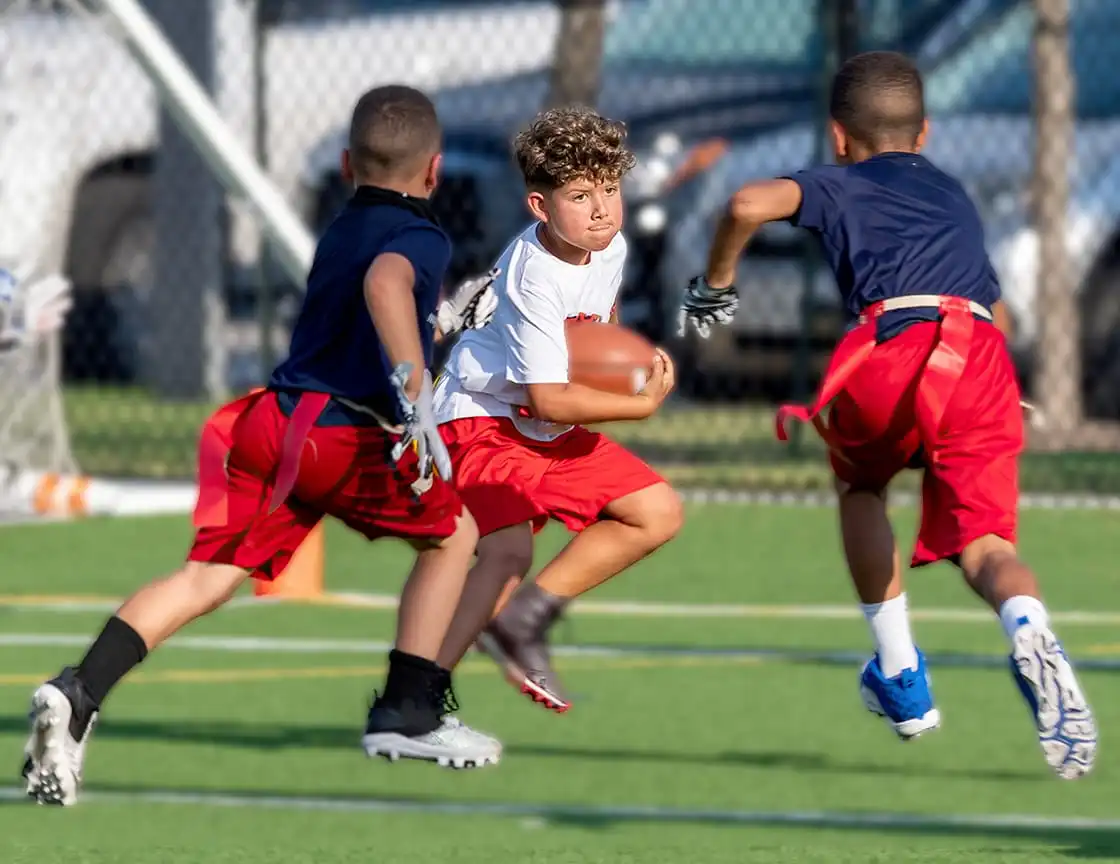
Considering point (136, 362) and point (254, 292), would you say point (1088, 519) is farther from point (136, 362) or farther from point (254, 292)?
point (136, 362)

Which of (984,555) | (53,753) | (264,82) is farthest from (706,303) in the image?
(264,82)

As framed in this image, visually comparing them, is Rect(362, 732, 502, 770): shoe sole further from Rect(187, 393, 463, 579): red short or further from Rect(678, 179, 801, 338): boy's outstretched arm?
Rect(678, 179, 801, 338): boy's outstretched arm

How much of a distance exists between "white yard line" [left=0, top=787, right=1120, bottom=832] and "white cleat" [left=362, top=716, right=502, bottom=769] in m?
1.01

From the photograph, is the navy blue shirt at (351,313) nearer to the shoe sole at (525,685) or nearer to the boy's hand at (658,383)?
the boy's hand at (658,383)

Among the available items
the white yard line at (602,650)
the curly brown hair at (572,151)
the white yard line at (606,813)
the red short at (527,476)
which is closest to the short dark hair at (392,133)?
the curly brown hair at (572,151)

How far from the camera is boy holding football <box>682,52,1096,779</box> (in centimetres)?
676

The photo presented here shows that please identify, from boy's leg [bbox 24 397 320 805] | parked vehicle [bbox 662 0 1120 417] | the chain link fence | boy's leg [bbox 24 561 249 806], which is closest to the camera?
boy's leg [bbox 24 561 249 806]

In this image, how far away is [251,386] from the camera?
62.5ft

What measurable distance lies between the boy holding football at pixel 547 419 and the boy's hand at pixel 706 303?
171mm

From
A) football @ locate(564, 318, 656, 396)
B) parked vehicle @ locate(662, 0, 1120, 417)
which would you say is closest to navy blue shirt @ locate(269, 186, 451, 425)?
football @ locate(564, 318, 656, 396)

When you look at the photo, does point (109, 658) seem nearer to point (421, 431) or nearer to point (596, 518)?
point (421, 431)

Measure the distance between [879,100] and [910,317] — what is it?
549 mm

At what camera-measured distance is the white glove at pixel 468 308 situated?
21.9ft

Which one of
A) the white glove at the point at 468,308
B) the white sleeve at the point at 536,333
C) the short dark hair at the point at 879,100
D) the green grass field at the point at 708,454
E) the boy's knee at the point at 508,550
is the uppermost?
the short dark hair at the point at 879,100
